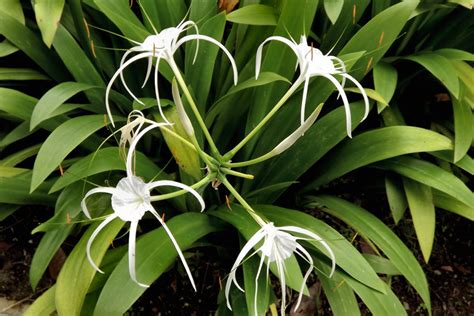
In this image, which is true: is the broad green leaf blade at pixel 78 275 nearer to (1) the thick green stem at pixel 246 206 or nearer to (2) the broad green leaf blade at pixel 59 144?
(2) the broad green leaf blade at pixel 59 144

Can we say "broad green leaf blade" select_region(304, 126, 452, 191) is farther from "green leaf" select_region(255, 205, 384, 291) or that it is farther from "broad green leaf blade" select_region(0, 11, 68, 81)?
Answer: "broad green leaf blade" select_region(0, 11, 68, 81)

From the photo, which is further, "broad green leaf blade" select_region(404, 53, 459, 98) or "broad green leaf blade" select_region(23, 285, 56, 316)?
"broad green leaf blade" select_region(404, 53, 459, 98)

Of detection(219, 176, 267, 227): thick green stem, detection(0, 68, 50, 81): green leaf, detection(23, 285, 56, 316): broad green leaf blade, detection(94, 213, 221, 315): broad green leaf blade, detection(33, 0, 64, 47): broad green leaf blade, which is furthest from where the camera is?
detection(0, 68, 50, 81): green leaf

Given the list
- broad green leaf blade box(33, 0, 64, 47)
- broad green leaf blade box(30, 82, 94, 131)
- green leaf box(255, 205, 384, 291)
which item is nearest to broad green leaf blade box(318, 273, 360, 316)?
green leaf box(255, 205, 384, 291)

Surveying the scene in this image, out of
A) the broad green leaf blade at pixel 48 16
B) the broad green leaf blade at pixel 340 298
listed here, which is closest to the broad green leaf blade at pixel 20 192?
the broad green leaf blade at pixel 48 16

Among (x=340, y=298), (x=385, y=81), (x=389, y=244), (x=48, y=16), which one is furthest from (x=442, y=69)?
(x=48, y=16)

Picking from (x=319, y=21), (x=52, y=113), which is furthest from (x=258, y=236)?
(x=319, y=21)
